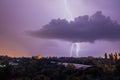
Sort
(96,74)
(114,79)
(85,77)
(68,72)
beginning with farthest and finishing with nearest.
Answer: (68,72) → (96,74) → (85,77) → (114,79)

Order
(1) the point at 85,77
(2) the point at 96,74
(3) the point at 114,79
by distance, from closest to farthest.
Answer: (3) the point at 114,79 < (1) the point at 85,77 < (2) the point at 96,74

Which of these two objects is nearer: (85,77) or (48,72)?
(85,77)

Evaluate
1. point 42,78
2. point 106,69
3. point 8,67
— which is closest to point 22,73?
point 8,67

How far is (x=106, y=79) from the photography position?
10356 centimetres

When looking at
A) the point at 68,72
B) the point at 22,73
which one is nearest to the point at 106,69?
the point at 68,72

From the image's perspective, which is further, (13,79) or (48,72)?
(48,72)

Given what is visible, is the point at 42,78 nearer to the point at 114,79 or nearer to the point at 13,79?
the point at 13,79

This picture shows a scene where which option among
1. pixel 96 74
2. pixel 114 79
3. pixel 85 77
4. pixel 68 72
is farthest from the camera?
pixel 68 72

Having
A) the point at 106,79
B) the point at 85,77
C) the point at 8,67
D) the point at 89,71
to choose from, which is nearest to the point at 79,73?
the point at 89,71

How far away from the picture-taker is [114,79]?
102 m

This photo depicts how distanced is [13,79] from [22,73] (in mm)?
17619

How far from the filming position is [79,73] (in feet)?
418

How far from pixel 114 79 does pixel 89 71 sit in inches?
1172

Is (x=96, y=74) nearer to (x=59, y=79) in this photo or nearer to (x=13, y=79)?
(x=59, y=79)
